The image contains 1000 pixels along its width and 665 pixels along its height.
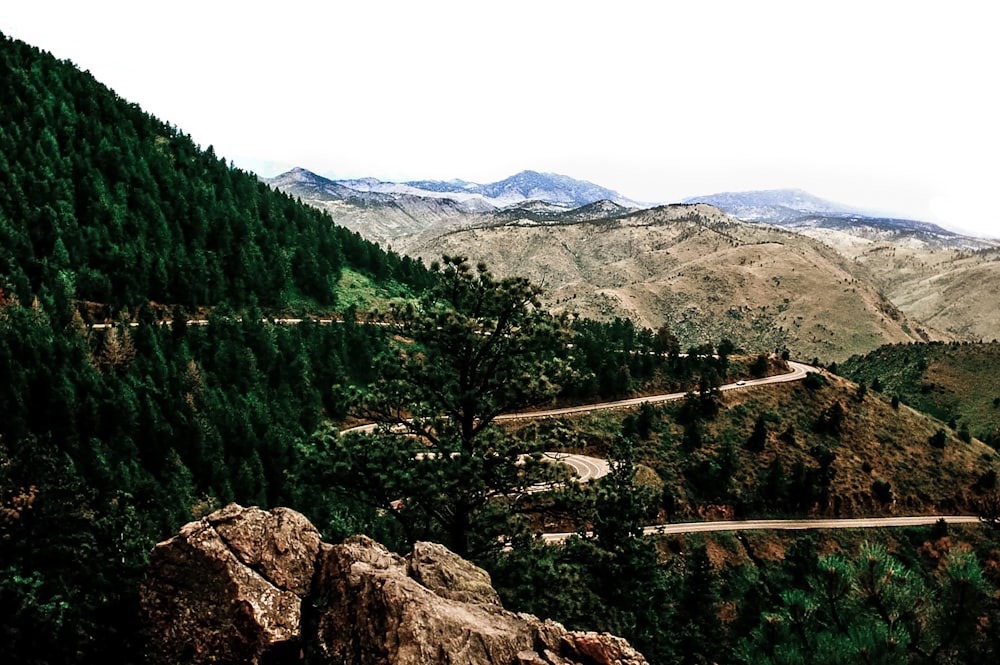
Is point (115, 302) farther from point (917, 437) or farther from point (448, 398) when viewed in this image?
point (917, 437)

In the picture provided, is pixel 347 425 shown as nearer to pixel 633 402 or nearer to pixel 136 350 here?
pixel 136 350

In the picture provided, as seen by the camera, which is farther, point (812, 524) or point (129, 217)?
point (129, 217)

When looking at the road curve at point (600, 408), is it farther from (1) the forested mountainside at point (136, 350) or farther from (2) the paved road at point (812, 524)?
(2) the paved road at point (812, 524)

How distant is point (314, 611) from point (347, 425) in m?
60.9

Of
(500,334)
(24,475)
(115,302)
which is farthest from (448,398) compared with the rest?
(115,302)

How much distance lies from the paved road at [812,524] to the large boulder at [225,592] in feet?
165

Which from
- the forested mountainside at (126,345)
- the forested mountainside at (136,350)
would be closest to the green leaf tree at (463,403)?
the forested mountainside at (136,350)

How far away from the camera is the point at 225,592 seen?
32.1 feet

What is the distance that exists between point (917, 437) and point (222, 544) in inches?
3490

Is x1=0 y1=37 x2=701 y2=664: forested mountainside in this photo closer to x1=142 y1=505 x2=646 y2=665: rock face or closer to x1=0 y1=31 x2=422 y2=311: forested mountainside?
x1=0 y1=31 x2=422 y2=311: forested mountainside

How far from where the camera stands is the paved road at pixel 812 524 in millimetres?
59062

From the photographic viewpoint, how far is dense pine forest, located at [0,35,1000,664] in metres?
13.5

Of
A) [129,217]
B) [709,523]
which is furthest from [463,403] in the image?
[129,217]

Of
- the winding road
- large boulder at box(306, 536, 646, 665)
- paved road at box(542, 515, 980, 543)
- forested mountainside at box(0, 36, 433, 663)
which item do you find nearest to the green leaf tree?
forested mountainside at box(0, 36, 433, 663)
